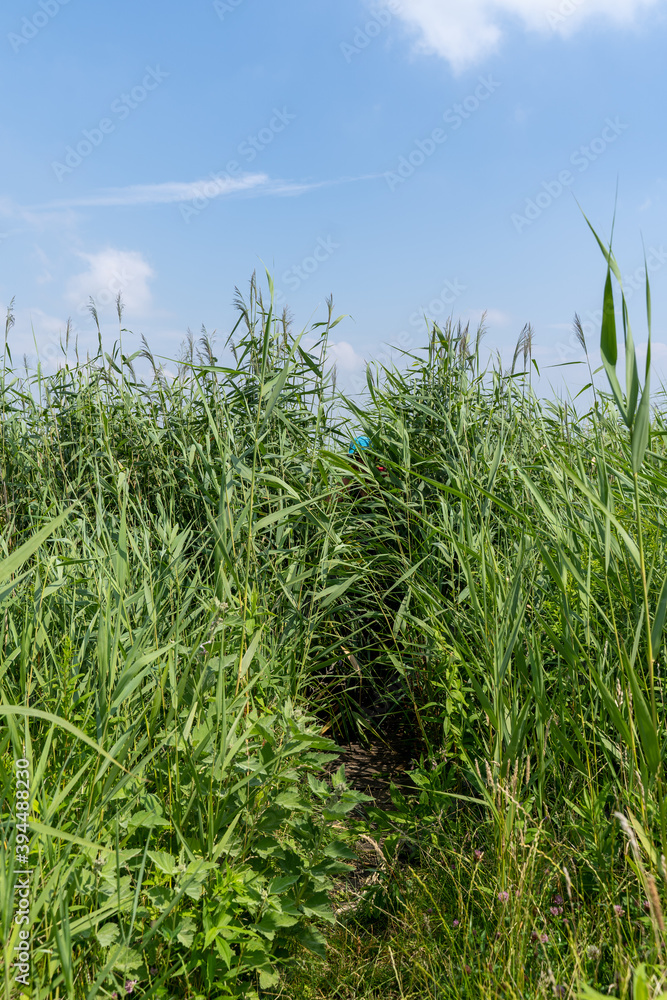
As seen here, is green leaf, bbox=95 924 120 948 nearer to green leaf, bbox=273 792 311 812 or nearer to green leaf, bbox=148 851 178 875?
green leaf, bbox=148 851 178 875

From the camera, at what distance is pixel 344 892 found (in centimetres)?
192

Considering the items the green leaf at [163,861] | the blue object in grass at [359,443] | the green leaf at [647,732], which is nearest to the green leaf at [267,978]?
the green leaf at [163,861]

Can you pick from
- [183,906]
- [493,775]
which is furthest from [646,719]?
[183,906]

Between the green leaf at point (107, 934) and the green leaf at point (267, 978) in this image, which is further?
the green leaf at point (267, 978)

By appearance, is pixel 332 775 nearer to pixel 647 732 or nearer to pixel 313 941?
pixel 313 941

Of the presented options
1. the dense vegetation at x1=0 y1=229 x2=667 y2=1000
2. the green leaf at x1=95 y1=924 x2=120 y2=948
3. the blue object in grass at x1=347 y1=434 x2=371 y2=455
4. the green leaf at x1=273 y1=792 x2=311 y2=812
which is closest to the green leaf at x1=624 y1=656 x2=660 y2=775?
the dense vegetation at x1=0 y1=229 x2=667 y2=1000

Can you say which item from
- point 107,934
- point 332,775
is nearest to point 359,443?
point 332,775

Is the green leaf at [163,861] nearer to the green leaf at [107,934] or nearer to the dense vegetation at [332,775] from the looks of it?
the dense vegetation at [332,775]

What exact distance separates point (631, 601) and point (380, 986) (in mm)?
1163

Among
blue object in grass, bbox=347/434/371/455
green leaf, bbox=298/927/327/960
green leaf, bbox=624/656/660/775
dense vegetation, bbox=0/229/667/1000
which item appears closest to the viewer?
green leaf, bbox=624/656/660/775

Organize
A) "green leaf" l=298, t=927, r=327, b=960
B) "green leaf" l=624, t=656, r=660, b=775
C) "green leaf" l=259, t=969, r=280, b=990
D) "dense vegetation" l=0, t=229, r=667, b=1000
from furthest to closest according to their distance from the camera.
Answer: "green leaf" l=298, t=927, r=327, b=960 → "green leaf" l=259, t=969, r=280, b=990 → "dense vegetation" l=0, t=229, r=667, b=1000 → "green leaf" l=624, t=656, r=660, b=775

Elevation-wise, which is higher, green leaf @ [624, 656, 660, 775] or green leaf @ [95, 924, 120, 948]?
green leaf @ [624, 656, 660, 775]

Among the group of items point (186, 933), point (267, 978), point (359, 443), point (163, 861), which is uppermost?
point (359, 443)

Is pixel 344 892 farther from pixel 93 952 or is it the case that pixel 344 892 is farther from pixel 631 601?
pixel 631 601
